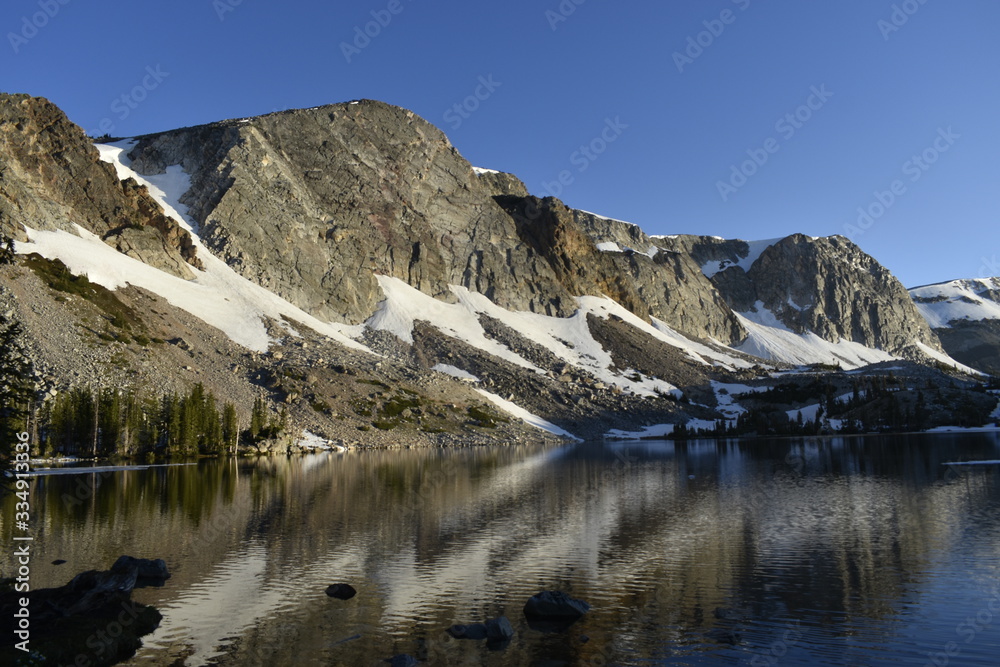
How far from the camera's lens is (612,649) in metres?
17.9

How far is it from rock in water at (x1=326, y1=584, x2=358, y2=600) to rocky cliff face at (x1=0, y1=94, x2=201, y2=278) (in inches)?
5143

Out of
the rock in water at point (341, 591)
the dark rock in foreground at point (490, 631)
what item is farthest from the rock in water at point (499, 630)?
the rock in water at point (341, 591)

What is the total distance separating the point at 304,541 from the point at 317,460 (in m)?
54.0

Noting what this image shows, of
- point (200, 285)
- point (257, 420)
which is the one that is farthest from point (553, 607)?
point (200, 285)

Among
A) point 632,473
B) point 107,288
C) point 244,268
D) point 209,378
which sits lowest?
point 632,473

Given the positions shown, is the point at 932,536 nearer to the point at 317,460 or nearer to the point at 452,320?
the point at 317,460

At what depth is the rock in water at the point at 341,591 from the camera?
23.1 m

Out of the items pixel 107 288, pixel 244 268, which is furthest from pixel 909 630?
pixel 244 268

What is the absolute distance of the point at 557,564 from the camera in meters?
28.0

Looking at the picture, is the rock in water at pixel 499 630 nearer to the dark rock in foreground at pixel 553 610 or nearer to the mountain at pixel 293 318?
the dark rock in foreground at pixel 553 610

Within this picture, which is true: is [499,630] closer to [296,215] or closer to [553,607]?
[553,607]

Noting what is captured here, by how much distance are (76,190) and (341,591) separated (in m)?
148

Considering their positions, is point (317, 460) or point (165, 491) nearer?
point (165, 491)

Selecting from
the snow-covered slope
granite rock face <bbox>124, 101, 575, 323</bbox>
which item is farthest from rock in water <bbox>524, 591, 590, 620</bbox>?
granite rock face <bbox>124, 101, 575, 323</bbox>
